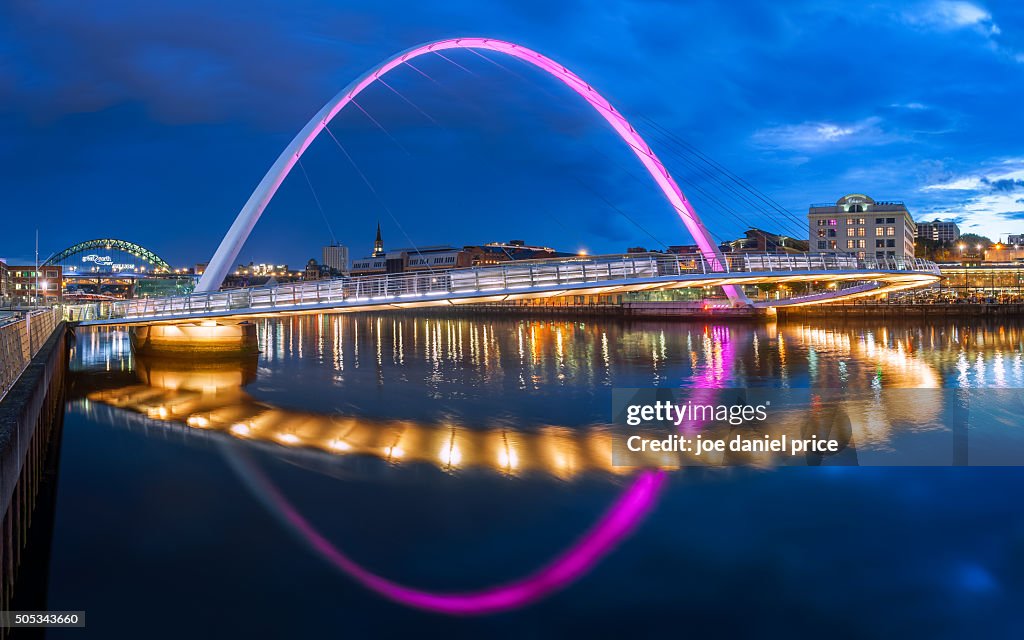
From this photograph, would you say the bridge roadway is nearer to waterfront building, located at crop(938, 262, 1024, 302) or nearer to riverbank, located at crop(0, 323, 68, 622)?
riverbank, located at crop(0, 323, 68, 622)

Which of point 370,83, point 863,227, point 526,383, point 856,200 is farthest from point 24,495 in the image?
point 856,200

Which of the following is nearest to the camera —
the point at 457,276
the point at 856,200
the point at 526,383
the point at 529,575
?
the point at 529,575

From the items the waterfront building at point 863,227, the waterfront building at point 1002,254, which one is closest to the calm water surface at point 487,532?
the waterfront building at point 863,227

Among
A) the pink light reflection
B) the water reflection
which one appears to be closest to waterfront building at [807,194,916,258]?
the water reflection

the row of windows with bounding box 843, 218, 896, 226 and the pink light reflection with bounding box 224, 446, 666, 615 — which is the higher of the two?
the row of windows with bounding box 843, 218, 896, 226

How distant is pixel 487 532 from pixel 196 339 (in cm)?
2525

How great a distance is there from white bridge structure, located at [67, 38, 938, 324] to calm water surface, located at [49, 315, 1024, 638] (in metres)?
3.85

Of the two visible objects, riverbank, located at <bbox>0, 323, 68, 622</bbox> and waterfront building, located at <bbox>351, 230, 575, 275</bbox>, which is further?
waterfront building, located at <bbox>351, 230, 575, 275</bbox>

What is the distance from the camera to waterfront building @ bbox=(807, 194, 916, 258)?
110m

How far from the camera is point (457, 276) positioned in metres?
22.6

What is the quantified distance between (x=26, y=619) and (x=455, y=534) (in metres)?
5.76
